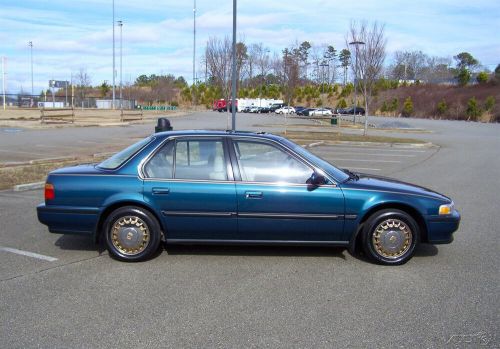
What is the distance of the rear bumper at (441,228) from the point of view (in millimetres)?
5266

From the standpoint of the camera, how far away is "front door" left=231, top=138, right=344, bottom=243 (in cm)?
513

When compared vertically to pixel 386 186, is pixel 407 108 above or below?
above

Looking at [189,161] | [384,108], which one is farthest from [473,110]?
[189,161]

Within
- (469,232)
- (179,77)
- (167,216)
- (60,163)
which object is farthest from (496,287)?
(179,77)

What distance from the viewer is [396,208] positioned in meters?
5.30

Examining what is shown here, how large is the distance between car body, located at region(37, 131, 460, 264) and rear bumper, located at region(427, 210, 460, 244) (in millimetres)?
12

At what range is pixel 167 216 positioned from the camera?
5.20 m

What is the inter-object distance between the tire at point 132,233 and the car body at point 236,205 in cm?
1

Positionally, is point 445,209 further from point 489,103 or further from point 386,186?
point 489,103

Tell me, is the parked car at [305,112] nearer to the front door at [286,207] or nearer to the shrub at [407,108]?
the shrub at [407,108]

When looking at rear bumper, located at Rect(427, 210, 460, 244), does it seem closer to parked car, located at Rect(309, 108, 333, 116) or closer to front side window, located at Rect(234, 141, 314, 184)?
front side window, located at Rect(234, 141, 314, 184)

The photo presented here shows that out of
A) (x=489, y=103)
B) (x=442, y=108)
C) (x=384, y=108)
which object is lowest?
(x=384, y=108)

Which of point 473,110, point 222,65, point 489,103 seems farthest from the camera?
point 473,110

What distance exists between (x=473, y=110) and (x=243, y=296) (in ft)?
197
